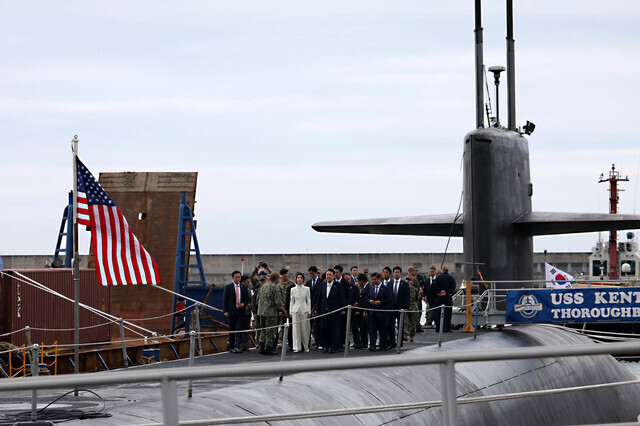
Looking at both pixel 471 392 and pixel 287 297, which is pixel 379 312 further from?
pixel 471 392

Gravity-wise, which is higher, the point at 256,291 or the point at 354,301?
the point at 256,291

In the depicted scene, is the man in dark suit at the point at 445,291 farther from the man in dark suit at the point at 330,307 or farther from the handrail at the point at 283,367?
the handrail at the point at 283,367

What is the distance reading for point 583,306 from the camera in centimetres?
1589

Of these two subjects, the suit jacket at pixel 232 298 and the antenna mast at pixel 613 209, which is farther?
the antenna mast at pixel 613 209

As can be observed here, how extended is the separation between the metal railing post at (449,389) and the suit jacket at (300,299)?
→ 1024 centimetres

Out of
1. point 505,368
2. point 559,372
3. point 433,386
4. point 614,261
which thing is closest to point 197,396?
point 433,386

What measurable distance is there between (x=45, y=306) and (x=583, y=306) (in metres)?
9.88

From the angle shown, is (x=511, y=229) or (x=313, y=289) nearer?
(x=313, y=289)

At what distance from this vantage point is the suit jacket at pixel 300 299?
46.6ft

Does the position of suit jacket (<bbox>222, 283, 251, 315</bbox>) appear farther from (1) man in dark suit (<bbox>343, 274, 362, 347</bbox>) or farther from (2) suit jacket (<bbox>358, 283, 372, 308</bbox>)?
(2) suit jacket (<bbox>358, 283, 372, 308</bbox>)

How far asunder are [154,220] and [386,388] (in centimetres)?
1645

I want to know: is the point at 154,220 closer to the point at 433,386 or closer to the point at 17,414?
the point at 433,386

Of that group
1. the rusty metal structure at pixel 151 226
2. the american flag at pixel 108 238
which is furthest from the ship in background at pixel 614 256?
the american flag at pixel 108 238

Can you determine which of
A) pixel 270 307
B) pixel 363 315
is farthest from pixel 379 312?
pixel 270 307
